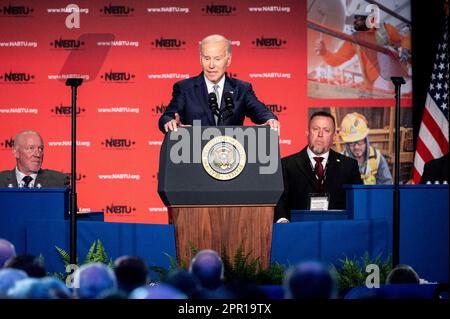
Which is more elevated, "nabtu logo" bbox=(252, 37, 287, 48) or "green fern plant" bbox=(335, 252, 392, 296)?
"nabtu logo" bbox=(252, 37, 287, 48)

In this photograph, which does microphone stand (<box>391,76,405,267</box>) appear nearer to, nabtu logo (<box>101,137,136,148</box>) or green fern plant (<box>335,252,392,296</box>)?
green fern plant (<box>335,252,392,296</box>)

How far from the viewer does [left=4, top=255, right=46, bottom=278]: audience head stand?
1.52 metres

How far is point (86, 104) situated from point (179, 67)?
1.09 meters

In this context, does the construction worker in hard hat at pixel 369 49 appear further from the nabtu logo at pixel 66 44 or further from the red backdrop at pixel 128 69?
the nabtu logo at pixel 66 44

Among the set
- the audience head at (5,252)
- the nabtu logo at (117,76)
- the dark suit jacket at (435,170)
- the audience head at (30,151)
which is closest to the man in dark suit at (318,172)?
the dark suit jacket at (435,170)

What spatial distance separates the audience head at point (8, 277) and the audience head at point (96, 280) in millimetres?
121

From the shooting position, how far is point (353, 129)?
829 centimetres

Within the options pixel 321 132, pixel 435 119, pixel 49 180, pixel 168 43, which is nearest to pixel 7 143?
pixel 49 180

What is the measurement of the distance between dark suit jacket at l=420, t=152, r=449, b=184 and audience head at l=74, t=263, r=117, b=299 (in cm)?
604

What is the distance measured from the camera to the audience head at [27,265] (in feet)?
4.99

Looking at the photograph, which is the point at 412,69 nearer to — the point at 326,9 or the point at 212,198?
the point at 326,9

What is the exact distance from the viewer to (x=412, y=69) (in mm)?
8242

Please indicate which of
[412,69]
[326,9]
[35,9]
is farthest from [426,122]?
[35,9]

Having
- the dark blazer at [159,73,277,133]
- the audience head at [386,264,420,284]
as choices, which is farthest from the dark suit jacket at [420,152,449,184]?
the audience head at [386,264,420,284]
